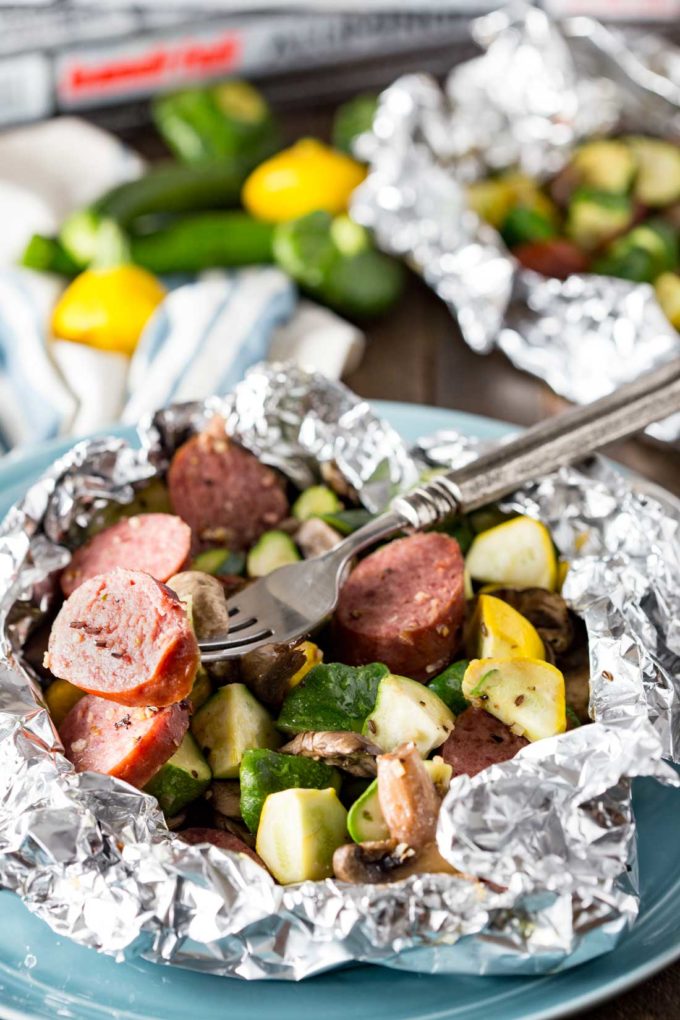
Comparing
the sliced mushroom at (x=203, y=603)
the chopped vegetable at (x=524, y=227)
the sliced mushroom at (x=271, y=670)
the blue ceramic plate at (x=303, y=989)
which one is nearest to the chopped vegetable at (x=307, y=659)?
the sliced mushroom at (x=271, y=670)

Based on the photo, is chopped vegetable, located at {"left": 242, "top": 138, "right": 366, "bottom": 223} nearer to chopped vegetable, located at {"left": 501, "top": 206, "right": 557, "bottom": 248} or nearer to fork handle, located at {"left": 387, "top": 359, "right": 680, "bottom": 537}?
chopped vegetable, located at {"left": 501, "top": 206, "right": 557, "bottom": 248}

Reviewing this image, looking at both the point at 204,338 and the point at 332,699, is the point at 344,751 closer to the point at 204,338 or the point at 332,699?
the point at 332,699

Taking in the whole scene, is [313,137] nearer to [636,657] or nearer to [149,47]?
[149,47]

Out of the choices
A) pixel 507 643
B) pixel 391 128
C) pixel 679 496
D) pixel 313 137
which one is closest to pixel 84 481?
pixel 507 643

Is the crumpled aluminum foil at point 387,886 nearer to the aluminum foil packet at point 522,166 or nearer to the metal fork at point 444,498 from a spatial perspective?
the metal fork at point 444,498

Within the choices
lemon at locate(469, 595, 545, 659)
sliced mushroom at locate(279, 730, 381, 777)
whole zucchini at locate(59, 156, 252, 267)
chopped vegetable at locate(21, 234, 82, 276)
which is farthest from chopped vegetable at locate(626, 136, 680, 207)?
sliced mushroom at locate(279, 730, 381, 777)

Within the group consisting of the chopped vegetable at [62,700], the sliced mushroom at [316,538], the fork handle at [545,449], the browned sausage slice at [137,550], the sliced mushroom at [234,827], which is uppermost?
the fork handle at [545,449]

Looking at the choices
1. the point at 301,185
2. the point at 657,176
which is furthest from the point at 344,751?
the point at 657,176
